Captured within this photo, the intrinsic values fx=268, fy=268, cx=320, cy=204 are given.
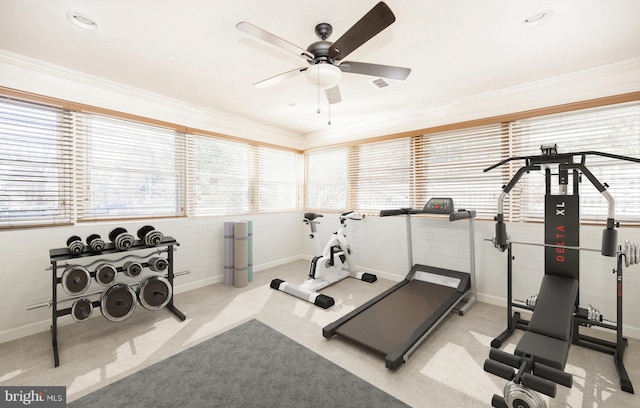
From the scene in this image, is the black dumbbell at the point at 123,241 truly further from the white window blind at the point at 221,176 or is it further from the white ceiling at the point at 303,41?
the white ceiling at the point at 303,41

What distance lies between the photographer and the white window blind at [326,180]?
5.37m

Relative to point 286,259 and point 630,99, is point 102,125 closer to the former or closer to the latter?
point 286,259

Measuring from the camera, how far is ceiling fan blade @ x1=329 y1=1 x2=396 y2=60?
157 cm

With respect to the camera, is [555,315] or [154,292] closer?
[555,315]

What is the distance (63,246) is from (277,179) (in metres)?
3.38

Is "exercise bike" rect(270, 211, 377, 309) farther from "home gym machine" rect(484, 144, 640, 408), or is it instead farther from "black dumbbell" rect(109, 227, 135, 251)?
"home gym machine" rect(484, 144, 640, 408)

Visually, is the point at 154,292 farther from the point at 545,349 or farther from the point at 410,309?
the point at 545,349

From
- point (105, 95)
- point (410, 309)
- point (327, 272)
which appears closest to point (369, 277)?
point (327, 272)

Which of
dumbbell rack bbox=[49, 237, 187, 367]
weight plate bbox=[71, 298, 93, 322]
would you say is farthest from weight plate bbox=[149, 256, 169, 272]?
weight plate bbox=[71, 298, 93, 322]

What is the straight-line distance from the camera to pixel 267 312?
3.33 meters

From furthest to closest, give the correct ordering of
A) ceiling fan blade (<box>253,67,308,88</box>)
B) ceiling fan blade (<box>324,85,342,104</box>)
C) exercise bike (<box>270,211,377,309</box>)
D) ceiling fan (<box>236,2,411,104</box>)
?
exercise bike (<box>270,211,377,309</box>) → ceiling fan blade (<box>324,85,342,104</box>) → ceiling fan blade (<box>253,67,308,88</box>) → ceiling fan (<box>236,2,411,104</box>)

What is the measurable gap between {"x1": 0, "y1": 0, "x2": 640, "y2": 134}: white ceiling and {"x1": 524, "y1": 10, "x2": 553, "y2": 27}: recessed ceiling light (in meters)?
0.05

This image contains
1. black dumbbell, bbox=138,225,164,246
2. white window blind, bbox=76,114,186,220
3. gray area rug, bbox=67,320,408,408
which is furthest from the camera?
white window blind, bbox=76,114,186,220

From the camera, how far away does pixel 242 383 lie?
2.09m
